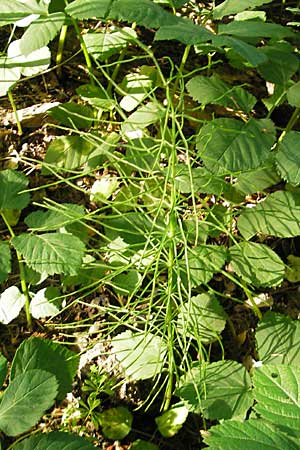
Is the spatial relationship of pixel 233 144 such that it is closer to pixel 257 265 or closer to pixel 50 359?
pixel 257 265

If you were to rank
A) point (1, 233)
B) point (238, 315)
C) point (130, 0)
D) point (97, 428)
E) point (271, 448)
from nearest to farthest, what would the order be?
point (271, 448) → point (130, 0) → point (97, 428) → point (238, 315) → point (1, 233)

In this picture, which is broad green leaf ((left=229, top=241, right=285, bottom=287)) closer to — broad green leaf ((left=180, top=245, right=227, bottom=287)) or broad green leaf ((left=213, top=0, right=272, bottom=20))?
broad green leaf ((left=180, top=245, right=227, bottom=287))

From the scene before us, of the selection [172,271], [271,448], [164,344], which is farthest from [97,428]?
[271,448]

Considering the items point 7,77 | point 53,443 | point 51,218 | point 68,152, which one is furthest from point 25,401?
point 7,77

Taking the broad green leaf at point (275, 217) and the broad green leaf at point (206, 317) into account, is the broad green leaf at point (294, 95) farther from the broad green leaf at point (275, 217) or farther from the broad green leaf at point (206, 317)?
the broad green leaf at point (206, 317)

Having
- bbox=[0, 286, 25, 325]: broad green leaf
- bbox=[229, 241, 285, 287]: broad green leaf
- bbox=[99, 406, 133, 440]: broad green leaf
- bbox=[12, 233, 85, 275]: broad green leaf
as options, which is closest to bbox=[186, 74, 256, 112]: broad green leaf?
bbox=[229, 241, 285, 287]: broad green leaf

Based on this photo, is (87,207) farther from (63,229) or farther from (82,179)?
(63,229)
